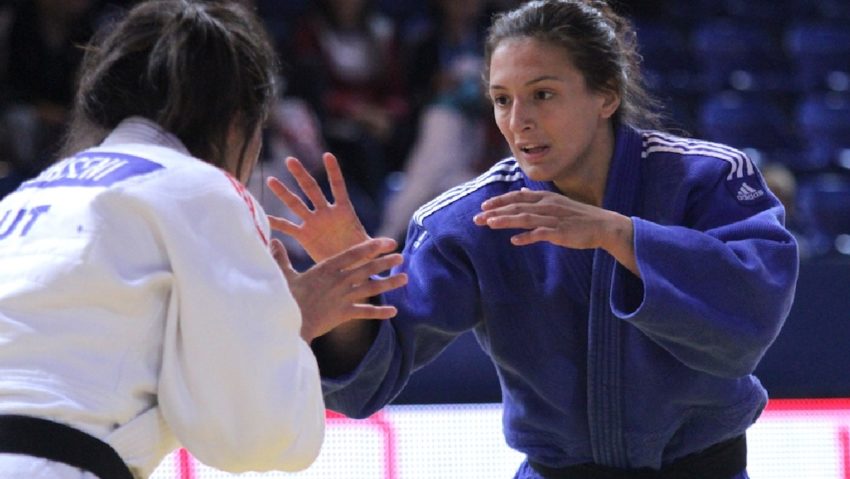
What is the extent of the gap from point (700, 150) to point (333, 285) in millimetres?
888

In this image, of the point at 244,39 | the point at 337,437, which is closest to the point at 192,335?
the point at 244,39

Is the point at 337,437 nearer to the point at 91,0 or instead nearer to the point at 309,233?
the point at 309,233

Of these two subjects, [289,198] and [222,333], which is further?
[289,198]

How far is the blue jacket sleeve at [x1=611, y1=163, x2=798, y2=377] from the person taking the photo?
2.27 metres

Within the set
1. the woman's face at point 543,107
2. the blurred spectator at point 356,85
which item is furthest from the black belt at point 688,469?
the blurred spectator at point 356,85

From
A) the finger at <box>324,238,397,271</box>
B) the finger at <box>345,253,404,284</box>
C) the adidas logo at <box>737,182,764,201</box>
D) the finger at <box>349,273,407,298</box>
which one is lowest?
the finger at <box>349,273,407,298</box>

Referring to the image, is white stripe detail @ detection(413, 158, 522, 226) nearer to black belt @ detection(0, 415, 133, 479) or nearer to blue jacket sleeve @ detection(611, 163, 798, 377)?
blue jacket sleeve @ detection(611, 163, 798, 377)

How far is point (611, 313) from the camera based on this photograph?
2.44 m

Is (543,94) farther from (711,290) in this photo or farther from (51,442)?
(51,442)

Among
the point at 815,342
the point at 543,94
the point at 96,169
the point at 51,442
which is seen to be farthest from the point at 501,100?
the point at 815,342

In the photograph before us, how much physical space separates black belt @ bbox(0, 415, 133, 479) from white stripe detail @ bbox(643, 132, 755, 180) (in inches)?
51.6

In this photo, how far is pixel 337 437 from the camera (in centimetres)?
396

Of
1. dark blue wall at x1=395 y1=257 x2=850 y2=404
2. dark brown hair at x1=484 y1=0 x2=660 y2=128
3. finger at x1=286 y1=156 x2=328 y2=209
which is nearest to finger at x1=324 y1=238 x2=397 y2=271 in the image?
finger at x1=286 y1=156 x2=328 y2=209

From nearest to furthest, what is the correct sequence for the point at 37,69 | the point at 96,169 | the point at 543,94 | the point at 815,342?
the point at 96,169
the point at 543,94
the point at 815,342
the point at 37,69
